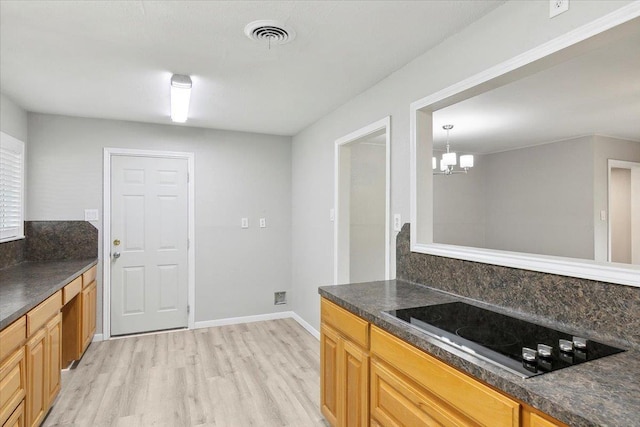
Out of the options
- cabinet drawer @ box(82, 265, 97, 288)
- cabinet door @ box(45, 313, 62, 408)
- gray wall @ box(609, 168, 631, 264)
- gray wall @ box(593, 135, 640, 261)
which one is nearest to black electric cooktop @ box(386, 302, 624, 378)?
cabinet door @ box(45, 313, 62, 408)

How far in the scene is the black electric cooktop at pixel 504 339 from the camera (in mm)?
1064

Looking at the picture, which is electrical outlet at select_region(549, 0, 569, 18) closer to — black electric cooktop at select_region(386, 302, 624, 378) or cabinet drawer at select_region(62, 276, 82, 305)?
black electric cooktop at select_region(386, 302, 624, 378)

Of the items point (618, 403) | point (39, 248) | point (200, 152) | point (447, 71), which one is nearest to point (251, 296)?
point (200, 152)

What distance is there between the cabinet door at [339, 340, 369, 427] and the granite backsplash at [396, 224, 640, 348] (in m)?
0.64

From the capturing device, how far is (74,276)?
2.73 meters

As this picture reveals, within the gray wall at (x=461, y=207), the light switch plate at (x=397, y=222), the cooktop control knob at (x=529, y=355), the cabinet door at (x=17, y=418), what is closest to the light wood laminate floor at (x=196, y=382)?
the cabinet door at (x=17, y=418)

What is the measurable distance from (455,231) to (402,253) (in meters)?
4.07

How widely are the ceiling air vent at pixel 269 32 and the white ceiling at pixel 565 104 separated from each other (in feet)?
4.36

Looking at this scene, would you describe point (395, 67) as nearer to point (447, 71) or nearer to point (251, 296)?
point (447, 71)

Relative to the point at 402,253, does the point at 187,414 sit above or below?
below

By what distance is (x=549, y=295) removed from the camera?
147 centimetres

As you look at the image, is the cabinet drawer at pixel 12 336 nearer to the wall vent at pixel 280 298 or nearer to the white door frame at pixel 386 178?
the white door frame at pixel 386 178

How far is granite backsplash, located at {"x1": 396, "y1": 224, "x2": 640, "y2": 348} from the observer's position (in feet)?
4.02

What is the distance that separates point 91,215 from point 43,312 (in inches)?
73.4
